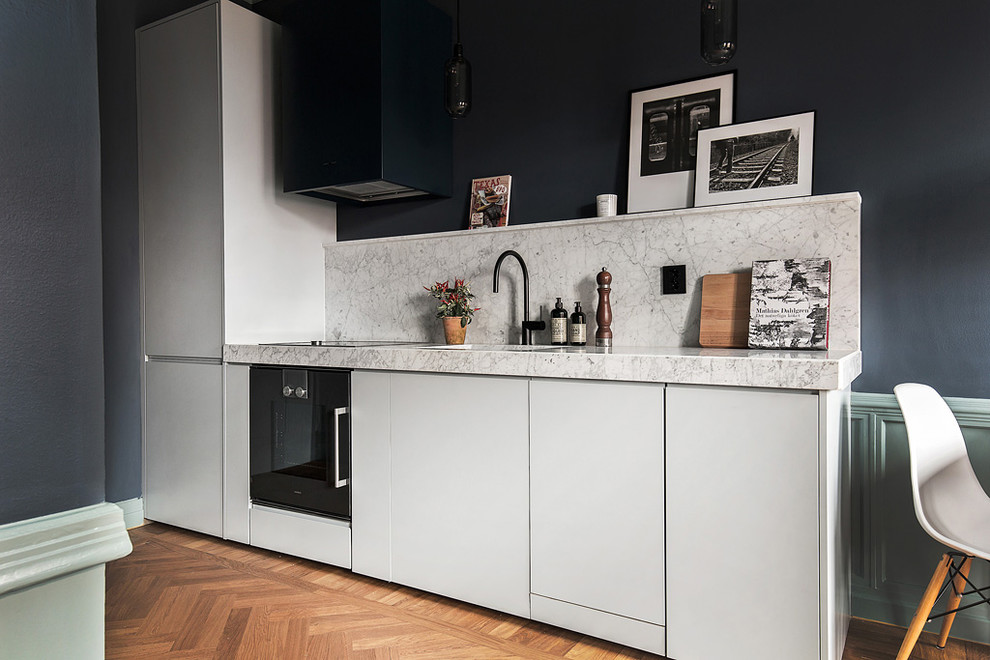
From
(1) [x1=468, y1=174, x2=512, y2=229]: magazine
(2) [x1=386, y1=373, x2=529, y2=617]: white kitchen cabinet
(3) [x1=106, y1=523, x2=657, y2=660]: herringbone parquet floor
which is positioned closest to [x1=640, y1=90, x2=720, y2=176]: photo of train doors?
(1) [x1=468, y1=174, x2=512, y2=229]: magazine

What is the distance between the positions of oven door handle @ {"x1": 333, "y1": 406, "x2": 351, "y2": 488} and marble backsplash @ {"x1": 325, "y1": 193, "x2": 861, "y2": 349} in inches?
28.7

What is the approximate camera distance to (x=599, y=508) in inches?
78.7

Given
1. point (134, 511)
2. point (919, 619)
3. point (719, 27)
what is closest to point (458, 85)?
point (719, 27)

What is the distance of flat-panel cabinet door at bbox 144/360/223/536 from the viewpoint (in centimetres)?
302

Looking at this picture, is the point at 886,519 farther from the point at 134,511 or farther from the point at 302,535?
the point at 134,511

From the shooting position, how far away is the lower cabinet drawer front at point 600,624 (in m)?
1.93

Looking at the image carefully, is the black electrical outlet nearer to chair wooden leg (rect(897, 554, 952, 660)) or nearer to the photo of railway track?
the photo of railway track

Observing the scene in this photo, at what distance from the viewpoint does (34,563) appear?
0.72 metres

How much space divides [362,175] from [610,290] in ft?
3.88

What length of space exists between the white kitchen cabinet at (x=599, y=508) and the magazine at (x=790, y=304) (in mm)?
629

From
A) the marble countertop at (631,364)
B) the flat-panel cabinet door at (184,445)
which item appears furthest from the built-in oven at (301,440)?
the flat-panel cabinet door at (184,445)

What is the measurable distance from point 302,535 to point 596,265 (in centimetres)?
163

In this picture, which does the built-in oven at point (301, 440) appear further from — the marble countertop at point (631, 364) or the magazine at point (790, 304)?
the magazine at point (790, 304)

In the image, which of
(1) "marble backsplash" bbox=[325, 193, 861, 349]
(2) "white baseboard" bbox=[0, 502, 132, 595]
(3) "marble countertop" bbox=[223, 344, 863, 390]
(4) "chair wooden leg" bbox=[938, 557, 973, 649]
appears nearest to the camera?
(2) "white baseboard" bbox=[0, 502, 132, 595]
